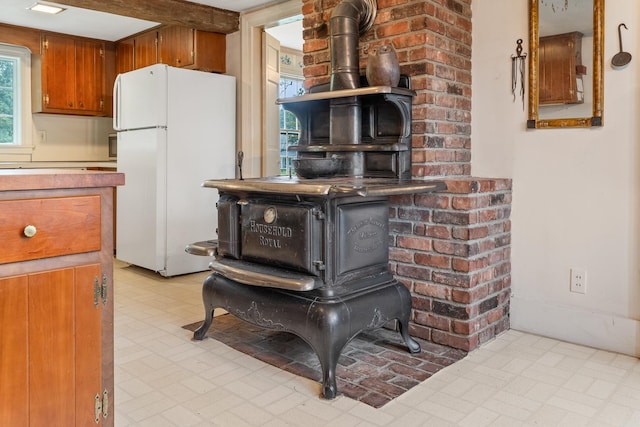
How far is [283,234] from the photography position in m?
2.13

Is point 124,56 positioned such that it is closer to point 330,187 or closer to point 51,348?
point 330,187

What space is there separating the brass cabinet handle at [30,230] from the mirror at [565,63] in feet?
7.68

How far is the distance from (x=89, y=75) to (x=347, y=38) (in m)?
3.59

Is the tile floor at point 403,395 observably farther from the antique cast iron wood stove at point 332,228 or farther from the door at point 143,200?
the door at point 143,200

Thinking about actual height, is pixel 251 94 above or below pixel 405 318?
above

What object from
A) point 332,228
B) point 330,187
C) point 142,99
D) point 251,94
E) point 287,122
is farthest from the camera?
point 287,122

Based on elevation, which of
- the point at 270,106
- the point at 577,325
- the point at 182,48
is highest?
the point at 182,48

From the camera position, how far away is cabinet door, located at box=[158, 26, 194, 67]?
170 inches

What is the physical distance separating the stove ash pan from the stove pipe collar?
737 mm

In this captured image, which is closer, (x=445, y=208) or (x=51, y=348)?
(x=51, y=348)

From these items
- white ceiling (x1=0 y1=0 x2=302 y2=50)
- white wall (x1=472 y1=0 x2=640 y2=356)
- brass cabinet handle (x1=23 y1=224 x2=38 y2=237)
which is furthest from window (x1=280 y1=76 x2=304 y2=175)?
brass cabinet handle (x1=23 y1=224 x2=38 y2=237)

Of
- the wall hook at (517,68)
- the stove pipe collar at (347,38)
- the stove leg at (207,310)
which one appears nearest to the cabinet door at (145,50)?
the stove pipe collar at (347,38)

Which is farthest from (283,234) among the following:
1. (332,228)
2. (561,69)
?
(561,69)

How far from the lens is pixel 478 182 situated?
2414 mm
